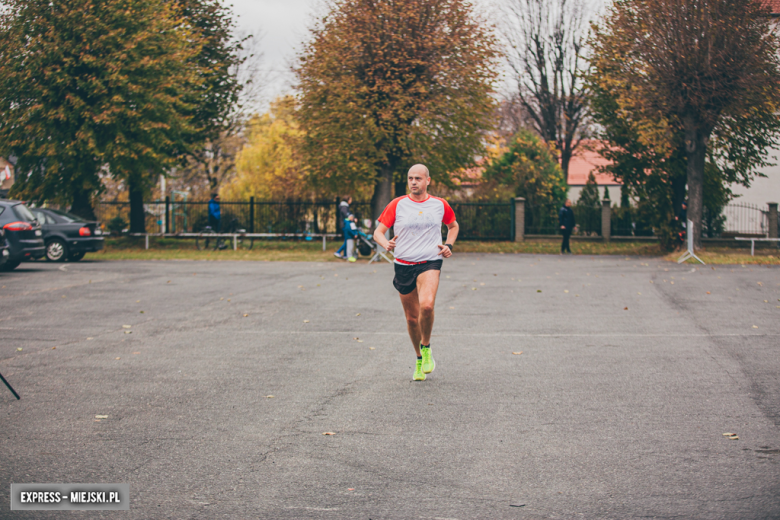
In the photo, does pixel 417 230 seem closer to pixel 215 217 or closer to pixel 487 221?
pixel 215 217

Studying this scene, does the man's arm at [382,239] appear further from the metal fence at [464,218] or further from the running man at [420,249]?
the metal fence at [464,218]

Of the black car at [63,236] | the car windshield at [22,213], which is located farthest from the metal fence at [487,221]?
the car windshield at [22,213]

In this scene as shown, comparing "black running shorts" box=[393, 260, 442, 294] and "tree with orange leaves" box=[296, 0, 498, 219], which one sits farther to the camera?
→ "tree with orange leaves" box=[296, 0, 498, 219]

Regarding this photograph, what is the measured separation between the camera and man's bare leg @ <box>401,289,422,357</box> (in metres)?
6.92

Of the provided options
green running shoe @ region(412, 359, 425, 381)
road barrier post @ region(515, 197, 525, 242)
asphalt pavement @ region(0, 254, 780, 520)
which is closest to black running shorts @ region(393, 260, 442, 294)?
green running shoe @ region(412, 359, 425, 381)

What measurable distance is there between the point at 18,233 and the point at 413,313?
1389cm

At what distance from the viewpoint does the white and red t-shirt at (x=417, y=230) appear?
267 inches

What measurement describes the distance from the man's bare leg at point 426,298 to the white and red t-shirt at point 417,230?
159mm

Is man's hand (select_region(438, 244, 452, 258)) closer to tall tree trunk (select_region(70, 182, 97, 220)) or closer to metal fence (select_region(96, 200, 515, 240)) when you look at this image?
tall tree trunk (select_region(70, 182, 97, 220))

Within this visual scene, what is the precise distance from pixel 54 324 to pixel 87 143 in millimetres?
17054

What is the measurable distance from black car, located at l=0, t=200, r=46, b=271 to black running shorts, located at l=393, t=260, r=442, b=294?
541 inches

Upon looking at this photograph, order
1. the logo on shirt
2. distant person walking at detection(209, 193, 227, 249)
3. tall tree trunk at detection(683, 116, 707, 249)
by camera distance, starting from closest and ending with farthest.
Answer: the logo on shirt < tall tree trunk at detection(683, 116, 707, 249) < distant person walking at detection(209, 193, 227, 249)

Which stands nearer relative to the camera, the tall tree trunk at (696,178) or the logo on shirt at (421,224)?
the logo on shirt at (421,224)

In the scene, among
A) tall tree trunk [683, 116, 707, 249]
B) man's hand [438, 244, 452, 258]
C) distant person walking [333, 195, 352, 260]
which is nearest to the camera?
man's hand [438, 244, 452, 258]
